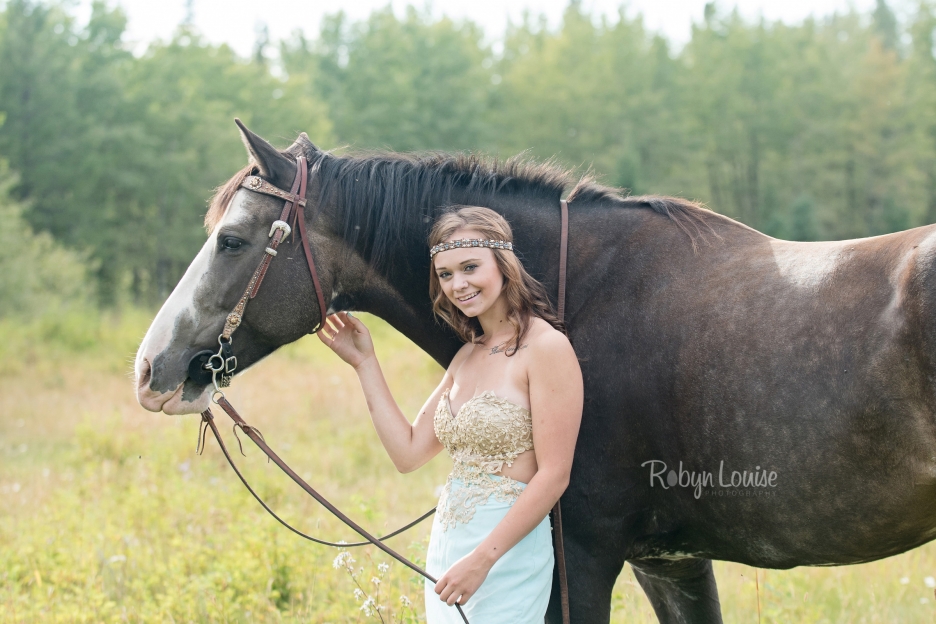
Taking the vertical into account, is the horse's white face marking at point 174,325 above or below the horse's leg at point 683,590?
above

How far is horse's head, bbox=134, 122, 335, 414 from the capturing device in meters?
2.85

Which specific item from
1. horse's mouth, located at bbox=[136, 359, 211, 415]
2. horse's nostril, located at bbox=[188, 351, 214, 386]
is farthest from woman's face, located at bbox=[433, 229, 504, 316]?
horse's mouth, located at bbox=[136, 359, 211, 415]

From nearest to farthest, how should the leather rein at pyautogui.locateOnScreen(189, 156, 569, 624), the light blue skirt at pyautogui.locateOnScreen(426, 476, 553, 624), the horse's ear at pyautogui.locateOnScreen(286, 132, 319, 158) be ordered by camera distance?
1. the light blue skirt at pyautogui.locateOnScreen(426, 476, 553, 624)
2. the leather rein at pyautogui.locateOnScreen(189, 156, 569, 624)
3. the horse's ear at pyautogui.locateOnScreen(286, 132, 319, 158)

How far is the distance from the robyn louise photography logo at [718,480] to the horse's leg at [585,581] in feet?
1.10

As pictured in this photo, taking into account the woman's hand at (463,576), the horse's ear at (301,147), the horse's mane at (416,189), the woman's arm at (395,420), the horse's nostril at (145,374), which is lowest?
the woman's hand at (463,576)

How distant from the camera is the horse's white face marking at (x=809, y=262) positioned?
7.81ft

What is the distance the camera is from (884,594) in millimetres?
4148

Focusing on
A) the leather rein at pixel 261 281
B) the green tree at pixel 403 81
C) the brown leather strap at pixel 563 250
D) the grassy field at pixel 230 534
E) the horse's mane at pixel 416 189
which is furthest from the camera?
the green tree at pixel 403 81

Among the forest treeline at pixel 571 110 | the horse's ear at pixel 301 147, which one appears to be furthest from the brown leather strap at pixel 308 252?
the forest treeline at pixel 571 110

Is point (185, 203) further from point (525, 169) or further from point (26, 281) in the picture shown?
point (525, 169)

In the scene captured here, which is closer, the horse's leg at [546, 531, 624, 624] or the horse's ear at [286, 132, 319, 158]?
the horse's leg at [546, 531, 624, 624]

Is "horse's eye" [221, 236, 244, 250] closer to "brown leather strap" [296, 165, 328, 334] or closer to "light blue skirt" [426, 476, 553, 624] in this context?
"brown leather strap" [296, 165, 328, 334]

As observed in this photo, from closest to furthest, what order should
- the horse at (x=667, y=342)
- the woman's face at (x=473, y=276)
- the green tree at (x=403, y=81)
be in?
the horse at (x=667, y=342), the woman's face at (x=473, y=276), the green tree at (x=403, y=81)

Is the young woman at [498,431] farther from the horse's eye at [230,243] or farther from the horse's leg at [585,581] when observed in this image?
the horse's eye at [230,243]
